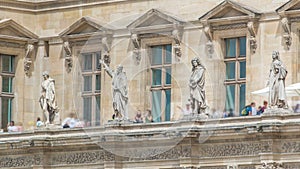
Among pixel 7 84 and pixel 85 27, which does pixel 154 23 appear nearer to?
pixel 85 27

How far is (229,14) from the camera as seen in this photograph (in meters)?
69.4

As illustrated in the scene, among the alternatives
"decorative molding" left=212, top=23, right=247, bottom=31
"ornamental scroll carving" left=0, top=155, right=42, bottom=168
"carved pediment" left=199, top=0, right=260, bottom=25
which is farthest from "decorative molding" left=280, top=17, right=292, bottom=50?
"ornamental scroll carving" left=0, top=155, right=42, bottom=168

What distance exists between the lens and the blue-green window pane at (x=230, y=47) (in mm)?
69688

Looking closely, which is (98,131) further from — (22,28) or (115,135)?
(22,28)

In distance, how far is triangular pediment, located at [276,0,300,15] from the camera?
222 feet

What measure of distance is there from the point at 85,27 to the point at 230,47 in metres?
5.81

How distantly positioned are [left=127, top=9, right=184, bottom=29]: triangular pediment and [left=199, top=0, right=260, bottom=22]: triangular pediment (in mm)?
Result: 1145

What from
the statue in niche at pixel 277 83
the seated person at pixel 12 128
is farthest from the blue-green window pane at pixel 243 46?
the seated person at pixel 12 128

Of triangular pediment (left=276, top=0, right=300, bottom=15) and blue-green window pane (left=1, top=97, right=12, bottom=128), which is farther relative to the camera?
blue-green window pane (left=1, top=97, right=12, bottom=128)

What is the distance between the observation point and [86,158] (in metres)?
68.3

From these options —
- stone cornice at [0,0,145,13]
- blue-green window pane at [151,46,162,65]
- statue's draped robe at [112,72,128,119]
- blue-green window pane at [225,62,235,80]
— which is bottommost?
statue's draped robe at [112,72,128,119]

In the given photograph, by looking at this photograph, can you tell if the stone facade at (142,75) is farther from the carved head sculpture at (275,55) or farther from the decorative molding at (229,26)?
the carved head sculpture at (275,55)

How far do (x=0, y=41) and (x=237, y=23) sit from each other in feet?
30.1

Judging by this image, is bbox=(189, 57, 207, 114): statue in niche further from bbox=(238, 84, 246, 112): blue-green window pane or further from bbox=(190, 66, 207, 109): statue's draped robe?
bbox=(238, 84, 246, 112): blue-green window pane
